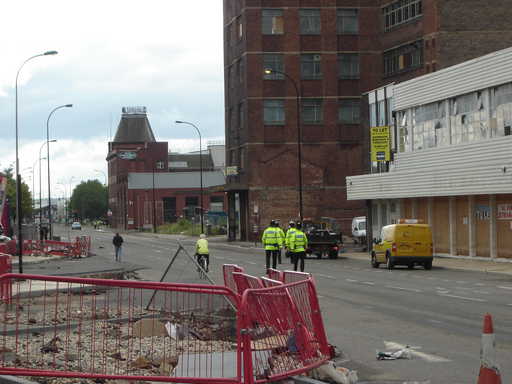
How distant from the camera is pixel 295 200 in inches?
3034

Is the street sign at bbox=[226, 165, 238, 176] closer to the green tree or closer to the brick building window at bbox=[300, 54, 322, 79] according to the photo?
the brick building window at bbox=[300, 54, 322, 79]

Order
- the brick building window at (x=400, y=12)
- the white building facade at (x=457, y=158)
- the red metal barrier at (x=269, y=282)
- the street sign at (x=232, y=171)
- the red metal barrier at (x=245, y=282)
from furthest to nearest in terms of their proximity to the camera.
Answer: the street sign at (x=232, y=171)
the brick building window at (x=400, y=12)
the white building facade at (x=457, y=158)
the red metal barrier at (x=245, y=282)
the red metal barrier at (x=269, y=282)

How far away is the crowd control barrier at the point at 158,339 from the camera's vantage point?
9680mm

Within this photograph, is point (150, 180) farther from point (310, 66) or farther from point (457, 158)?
point (457, 158)

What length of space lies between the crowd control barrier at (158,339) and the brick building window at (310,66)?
66.4 meters

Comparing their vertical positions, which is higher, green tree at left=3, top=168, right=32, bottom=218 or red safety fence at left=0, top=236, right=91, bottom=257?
green tree at left=3, top=168, right=32, bottom=218

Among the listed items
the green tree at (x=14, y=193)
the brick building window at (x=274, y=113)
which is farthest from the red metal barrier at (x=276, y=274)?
the green tree at (x=14, y=193)

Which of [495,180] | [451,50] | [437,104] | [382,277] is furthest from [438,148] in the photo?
[451,50]

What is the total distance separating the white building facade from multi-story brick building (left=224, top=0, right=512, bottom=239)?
23366 millimetres

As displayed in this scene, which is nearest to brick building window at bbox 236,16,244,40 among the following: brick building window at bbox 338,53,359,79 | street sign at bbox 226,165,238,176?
brick building window at bbox 338,53,359,79

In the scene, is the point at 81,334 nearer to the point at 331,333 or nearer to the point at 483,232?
the point at 331,333

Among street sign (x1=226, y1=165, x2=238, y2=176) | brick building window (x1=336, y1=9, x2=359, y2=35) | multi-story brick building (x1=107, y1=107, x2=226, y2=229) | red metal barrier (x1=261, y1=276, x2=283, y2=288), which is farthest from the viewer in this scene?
multi-story brick building (x1=107, y1=107, x2=226, y2=229)

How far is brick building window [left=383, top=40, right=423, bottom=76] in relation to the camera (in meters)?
68.8

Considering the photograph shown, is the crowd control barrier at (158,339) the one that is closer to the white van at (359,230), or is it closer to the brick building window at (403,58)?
the white van at (359,230)
